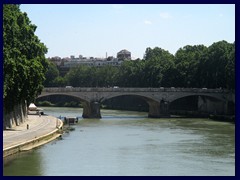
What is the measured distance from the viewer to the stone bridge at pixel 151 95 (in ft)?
187

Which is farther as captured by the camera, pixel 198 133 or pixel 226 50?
pixel 226 50

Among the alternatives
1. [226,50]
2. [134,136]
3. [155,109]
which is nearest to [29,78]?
[134,136]

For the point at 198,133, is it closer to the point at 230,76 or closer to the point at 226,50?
the point at 230,76

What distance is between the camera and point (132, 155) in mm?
27578

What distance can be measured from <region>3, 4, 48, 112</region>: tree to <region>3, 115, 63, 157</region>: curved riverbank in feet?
6.06

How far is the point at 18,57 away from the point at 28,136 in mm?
3930

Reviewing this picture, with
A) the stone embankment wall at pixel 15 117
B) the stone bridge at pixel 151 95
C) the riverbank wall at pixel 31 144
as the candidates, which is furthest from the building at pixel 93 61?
the riverbank wall at pixel 31 144

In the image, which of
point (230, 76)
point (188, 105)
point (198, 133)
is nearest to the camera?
point (198, 133)

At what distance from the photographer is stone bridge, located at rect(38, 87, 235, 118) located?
187 ft

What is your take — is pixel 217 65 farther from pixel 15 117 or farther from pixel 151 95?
pixel 15 117

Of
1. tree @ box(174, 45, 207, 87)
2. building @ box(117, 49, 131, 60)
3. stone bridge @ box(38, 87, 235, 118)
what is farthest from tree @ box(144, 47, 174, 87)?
building @ box(117, 49, 131, 60)

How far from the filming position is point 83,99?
188 ft

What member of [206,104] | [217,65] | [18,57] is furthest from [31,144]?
[206,104]

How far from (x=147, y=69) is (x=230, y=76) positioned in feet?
70.8
